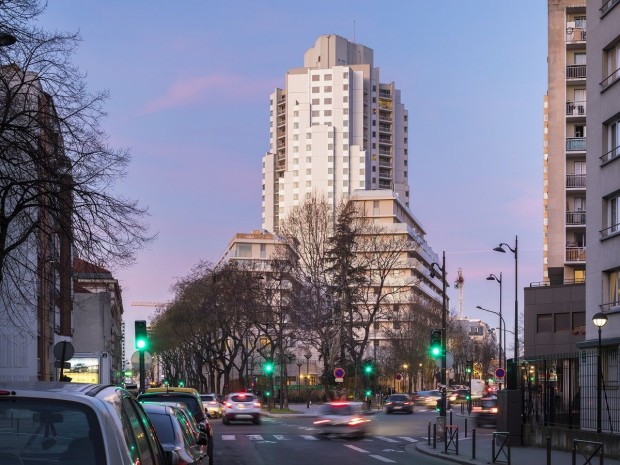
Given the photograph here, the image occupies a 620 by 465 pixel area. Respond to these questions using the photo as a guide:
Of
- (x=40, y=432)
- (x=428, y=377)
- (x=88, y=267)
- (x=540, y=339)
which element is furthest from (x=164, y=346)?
(x=40, y=432)

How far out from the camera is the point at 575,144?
228 feet

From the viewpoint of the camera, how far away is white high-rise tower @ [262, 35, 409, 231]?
189 metres

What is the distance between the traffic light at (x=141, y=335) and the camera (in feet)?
103

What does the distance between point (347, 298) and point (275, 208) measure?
12456 centimetres

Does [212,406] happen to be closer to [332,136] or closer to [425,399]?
[425,399]

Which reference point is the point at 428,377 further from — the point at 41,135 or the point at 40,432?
the point at 40,432

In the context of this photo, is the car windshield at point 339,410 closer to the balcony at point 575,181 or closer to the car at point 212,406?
the car at point 212,406

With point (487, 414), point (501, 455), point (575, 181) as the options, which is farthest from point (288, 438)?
point (575, 181)

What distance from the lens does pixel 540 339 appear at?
68688 millimetres

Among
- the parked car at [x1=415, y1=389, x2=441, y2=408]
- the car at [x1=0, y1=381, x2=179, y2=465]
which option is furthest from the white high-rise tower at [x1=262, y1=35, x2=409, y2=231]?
the car at [x1=0, y1=381, x2=179, y2=465]

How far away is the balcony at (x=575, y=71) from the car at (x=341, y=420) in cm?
3744

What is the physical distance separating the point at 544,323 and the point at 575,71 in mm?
16962

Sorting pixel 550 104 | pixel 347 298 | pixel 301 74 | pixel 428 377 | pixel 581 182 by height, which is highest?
pixel 301 74

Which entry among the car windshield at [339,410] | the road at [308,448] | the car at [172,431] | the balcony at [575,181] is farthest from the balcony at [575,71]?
the car at [172,431]
